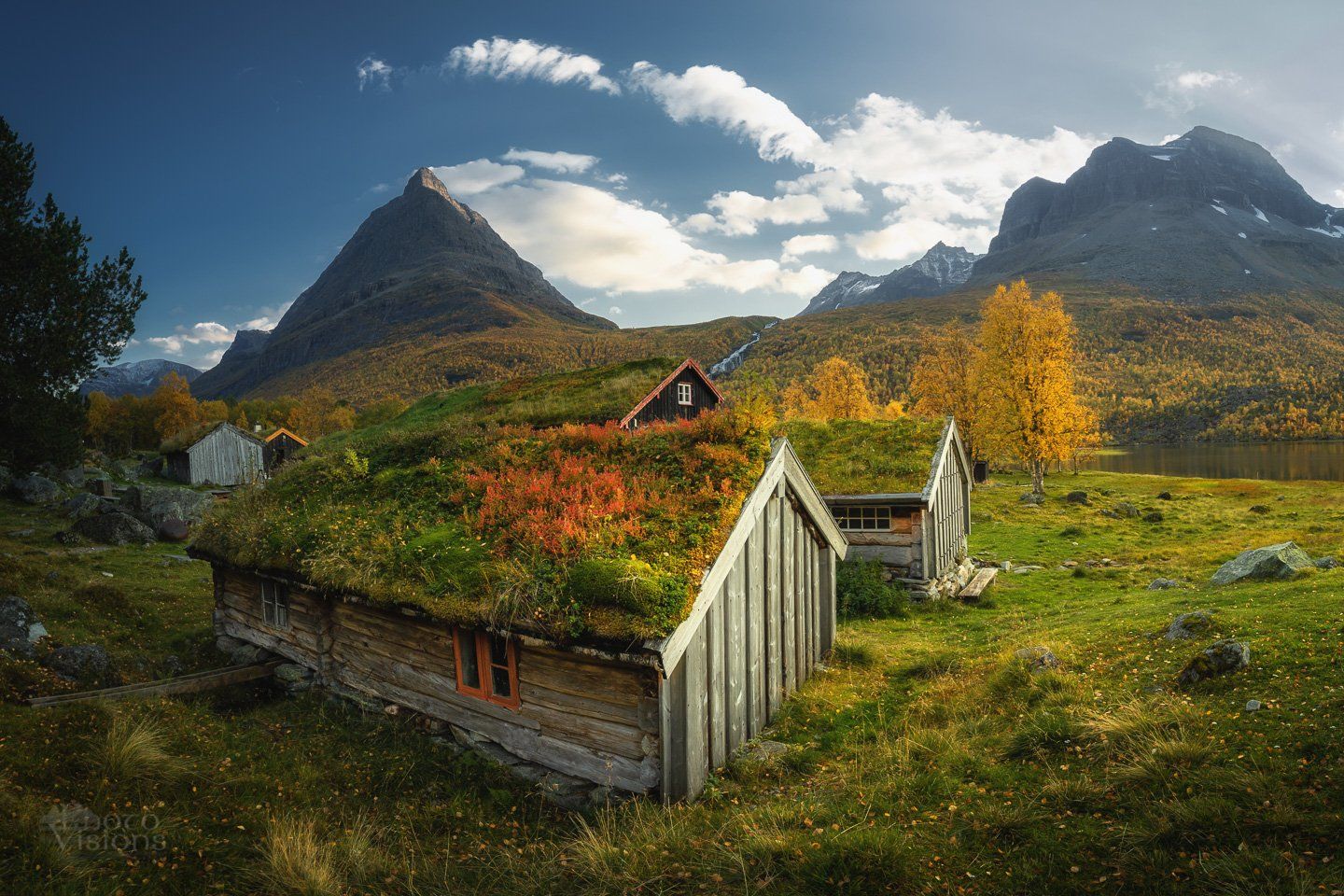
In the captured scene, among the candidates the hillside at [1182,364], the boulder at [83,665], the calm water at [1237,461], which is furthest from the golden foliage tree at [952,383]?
the boulder at [83,665]

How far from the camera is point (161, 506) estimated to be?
2653 cm

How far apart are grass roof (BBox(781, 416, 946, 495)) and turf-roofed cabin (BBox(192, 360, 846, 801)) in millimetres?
7467

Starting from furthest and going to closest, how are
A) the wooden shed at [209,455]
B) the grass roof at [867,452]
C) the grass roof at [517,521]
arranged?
the wooden shed at [209,455], the grass roof at [867,452], the grass roof at [517,521]

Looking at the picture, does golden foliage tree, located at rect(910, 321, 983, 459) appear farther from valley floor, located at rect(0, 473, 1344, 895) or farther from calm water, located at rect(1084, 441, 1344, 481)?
valley floor, located at rect(0, 473, 1344, 895)

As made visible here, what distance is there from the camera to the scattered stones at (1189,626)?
931 centimetres

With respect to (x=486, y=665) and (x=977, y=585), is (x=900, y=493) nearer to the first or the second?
(x=977, y=585)

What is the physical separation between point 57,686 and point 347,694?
436cm

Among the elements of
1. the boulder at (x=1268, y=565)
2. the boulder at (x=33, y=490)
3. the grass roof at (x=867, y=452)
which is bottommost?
the boulder at (x=1268, y=565)

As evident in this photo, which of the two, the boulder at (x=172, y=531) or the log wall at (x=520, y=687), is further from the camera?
the boulder at (x=172, y=531)

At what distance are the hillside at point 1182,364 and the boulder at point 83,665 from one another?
96287mm

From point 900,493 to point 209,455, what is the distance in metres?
52.7

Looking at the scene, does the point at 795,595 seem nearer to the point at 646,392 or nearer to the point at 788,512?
the point at 788,512

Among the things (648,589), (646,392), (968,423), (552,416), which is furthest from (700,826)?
(968,423)

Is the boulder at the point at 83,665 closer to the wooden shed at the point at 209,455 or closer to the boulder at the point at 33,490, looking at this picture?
the boulder at the point at 33,490
